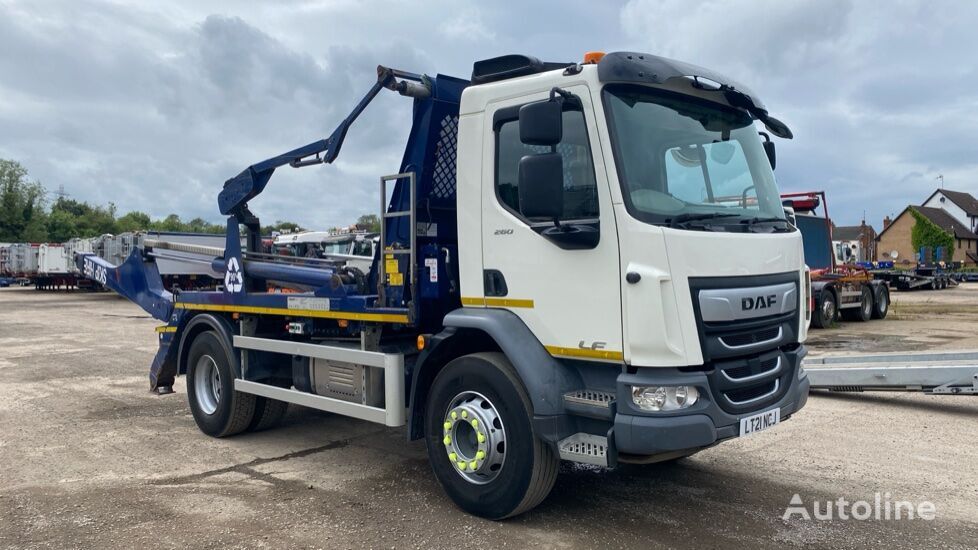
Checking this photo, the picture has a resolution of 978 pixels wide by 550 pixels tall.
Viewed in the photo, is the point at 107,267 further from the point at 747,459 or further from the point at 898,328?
the point at 898,328

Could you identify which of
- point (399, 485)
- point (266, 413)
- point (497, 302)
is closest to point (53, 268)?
point (266, 413)

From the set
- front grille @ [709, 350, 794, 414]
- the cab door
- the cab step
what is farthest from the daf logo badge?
the cab step

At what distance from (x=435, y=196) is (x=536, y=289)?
141 cm

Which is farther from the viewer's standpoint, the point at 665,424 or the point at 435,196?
the point at 435,196

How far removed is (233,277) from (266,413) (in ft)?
4.71

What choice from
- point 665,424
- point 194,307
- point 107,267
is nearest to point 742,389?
point 665,424

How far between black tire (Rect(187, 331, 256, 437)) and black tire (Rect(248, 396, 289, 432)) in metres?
0.06

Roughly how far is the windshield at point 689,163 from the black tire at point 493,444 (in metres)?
1.40

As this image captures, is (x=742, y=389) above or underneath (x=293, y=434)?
above

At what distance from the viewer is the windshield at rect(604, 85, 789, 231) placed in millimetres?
4254

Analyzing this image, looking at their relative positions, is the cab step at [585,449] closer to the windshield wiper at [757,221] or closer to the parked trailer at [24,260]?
the windshield wiper at [757,221]

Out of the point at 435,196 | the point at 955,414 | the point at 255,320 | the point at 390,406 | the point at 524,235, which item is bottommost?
the point at 955,414

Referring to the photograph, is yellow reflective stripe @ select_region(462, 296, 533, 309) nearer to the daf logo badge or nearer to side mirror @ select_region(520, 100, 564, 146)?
side mirror @ select_region(520, 100, 564, 146)

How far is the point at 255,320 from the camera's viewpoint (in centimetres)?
711
